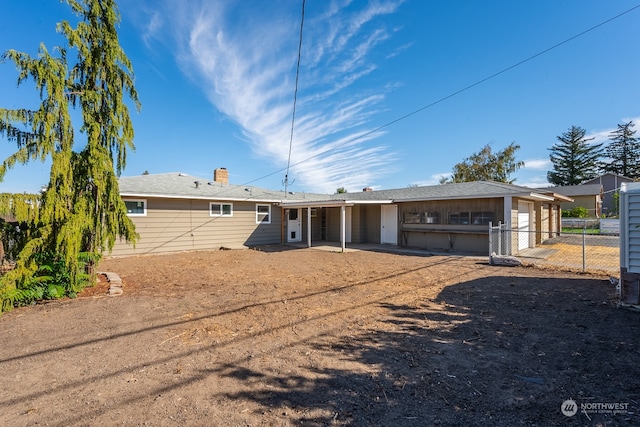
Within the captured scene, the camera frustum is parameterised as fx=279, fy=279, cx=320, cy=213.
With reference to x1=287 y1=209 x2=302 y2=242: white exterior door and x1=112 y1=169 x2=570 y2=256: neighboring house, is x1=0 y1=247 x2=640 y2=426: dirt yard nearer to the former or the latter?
x1=112 y1=169 x2=570 y2=256: neighboring house

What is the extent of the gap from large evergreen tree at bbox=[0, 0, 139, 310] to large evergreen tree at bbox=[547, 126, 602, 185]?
196ft

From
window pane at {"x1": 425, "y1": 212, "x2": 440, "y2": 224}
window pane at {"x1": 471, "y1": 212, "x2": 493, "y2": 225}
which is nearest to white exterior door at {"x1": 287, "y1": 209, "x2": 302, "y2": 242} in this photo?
window pane at {"x1": 425, "y1": 212, "x2": 440, "y2": 224}

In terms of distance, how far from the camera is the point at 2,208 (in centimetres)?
459

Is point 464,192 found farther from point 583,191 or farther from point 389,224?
point 583,191

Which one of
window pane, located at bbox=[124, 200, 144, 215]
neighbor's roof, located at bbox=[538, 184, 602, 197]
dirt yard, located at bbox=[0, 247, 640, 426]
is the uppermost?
neighbor's roof, located at bbox=[538, 184, 602, 197]

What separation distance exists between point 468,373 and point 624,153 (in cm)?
6578

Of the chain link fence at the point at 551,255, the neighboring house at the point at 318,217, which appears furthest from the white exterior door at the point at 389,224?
the chain link fence at the point at 551,255

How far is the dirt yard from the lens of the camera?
92.0 inches

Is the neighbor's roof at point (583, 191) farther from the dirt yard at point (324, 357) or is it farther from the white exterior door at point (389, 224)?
the dirt yard at point (324, 357)

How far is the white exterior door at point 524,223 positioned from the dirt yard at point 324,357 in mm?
6412

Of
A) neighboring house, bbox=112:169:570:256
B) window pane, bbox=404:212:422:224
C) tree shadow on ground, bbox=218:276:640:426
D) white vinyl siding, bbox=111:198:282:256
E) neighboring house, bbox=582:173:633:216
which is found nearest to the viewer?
tree shadow on ground, bbox=218:276:640:426

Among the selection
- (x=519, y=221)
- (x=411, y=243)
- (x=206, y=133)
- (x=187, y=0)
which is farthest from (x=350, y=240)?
(x=187, y=0)

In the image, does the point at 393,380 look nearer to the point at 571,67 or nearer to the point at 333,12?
the point at 333,12

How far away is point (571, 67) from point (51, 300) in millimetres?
16105
